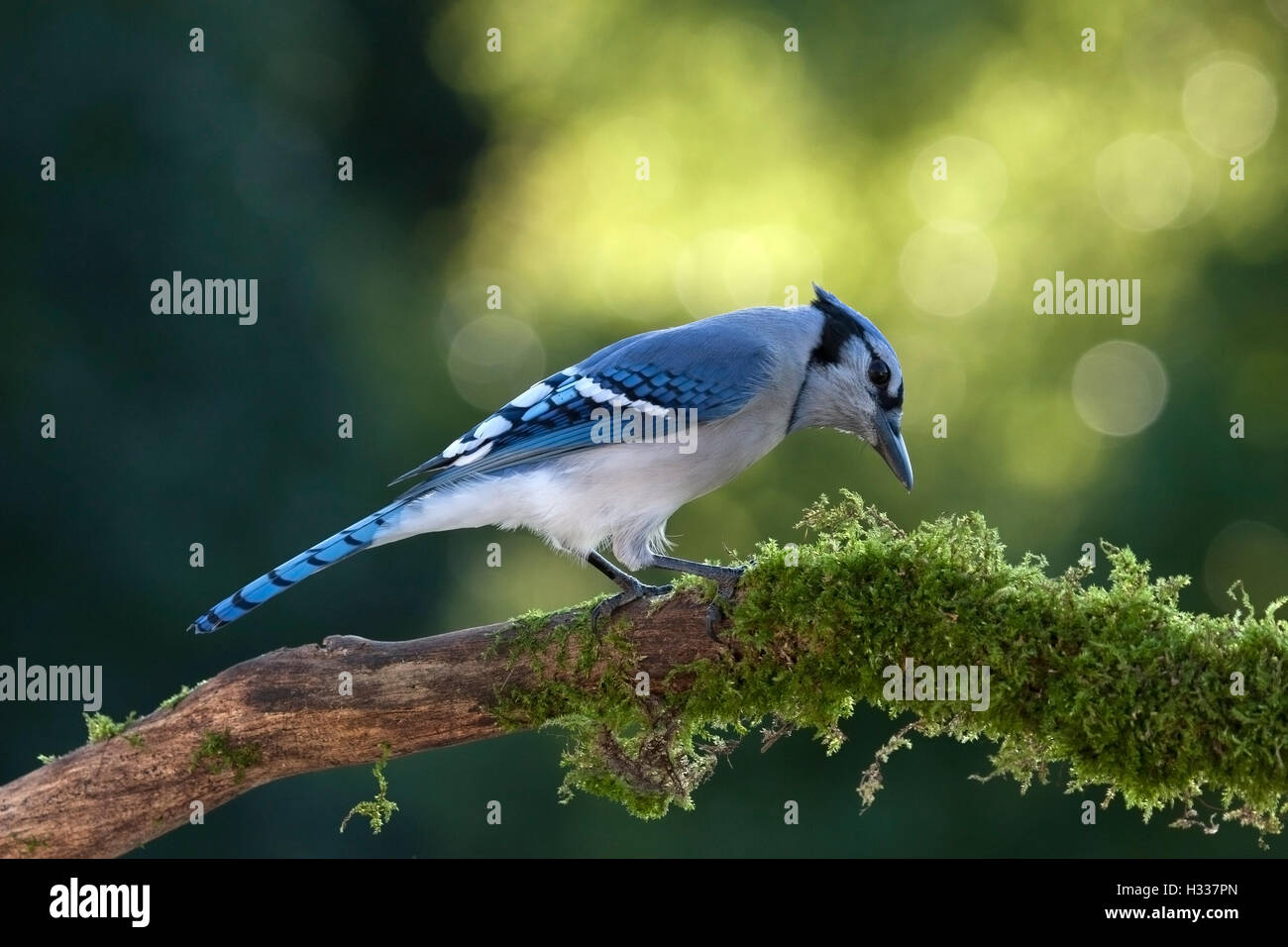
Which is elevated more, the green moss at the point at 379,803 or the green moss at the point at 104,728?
the green moss at the point at 104,728

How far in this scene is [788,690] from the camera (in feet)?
12.9

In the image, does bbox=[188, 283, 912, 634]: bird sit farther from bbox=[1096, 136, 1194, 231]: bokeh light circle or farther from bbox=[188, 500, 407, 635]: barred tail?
bbox=[1096, 136, 1194, 231]: bokeh light circle

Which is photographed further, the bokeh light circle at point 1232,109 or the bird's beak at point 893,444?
the bokeh light circle at point 1232,109

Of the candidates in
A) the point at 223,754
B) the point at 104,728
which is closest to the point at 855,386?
the point at 223,754

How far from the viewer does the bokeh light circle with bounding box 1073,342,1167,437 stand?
1020cm

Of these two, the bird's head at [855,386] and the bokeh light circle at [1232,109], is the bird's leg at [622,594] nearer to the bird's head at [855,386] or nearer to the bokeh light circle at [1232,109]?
the bird's head at [855,386]

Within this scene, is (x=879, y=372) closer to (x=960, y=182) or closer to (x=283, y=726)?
(x=283, y=726)

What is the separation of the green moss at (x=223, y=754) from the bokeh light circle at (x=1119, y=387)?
7727 millimetres

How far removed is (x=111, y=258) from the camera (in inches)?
353

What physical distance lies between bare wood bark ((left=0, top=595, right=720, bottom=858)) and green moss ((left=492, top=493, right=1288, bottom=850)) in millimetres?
103

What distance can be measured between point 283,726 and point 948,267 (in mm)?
7864

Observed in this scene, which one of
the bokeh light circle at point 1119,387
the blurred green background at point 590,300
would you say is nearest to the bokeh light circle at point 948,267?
the blurred green background at point 590,300

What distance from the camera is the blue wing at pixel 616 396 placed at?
4613mm

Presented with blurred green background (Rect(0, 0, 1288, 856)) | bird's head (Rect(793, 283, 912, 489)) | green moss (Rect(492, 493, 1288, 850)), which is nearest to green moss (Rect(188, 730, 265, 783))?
green moss (Rect(492, 493, 1288, 850))
